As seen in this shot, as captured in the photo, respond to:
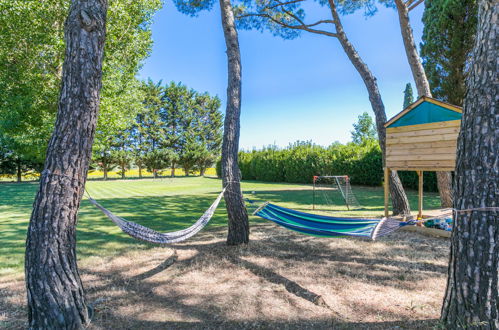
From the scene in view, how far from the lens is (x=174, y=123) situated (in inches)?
1101

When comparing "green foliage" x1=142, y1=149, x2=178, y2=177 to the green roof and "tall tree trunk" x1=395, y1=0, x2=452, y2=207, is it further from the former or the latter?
the green roof

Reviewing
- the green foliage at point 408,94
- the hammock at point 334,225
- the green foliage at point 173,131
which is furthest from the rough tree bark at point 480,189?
the green foliage at point 408,94

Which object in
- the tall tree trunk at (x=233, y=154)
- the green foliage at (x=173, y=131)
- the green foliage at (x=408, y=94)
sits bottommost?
the tall tree trunk at (x=233, y=154)

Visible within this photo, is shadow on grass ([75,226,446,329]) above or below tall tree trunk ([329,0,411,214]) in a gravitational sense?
below

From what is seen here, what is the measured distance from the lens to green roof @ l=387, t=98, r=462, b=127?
447 centimetres

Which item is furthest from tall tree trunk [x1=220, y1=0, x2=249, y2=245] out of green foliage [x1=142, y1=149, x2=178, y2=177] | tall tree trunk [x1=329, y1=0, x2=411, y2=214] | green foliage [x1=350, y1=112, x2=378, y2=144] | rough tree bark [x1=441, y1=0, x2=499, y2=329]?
green foliage [x1=350, y1=112, x2=378, y2=144]

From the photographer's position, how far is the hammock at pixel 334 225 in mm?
2814

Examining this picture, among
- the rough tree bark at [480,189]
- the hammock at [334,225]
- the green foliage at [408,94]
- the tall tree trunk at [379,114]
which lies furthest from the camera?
the green foliage at [408,94]

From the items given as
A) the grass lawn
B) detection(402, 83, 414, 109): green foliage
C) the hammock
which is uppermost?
detection(402, 83, 414, 109): green foliage

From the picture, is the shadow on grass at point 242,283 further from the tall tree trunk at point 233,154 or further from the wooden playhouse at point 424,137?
the wooden playhouse at point 424,137

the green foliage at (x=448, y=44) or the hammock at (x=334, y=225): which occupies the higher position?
the green foliage at (x=448, y=44)

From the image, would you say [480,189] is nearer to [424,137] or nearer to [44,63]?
[424,137]

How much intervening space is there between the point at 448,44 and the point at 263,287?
1203cm

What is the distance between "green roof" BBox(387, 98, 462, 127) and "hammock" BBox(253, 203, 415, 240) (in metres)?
2.50
